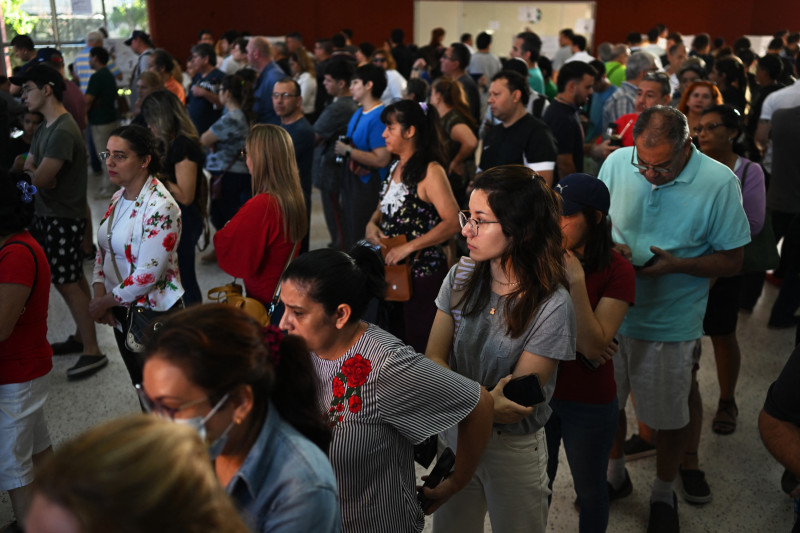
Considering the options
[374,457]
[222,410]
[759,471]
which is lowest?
[759,471]

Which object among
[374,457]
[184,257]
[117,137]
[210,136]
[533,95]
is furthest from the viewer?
[533,95]

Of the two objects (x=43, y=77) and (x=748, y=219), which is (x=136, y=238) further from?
(x=748, y=219)

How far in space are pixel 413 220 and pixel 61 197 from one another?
2270mm

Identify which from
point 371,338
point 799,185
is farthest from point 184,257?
point 799,185

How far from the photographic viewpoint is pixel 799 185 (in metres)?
4.66

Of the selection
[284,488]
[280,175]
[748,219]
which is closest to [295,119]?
[280,175]

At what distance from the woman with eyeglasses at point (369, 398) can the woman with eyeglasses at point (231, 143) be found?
3.65m

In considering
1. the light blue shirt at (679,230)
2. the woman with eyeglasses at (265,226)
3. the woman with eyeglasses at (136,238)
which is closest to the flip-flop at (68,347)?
the woman with eyeglasses at (136,238)

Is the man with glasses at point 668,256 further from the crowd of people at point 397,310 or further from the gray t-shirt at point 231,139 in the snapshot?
the gray t-shirt at point 231,139

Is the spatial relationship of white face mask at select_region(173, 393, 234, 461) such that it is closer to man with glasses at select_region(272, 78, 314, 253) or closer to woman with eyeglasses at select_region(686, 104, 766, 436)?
woman with eyeglasses at select_region(686, 104, 766, 436)

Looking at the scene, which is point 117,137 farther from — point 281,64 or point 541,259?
point 281,64

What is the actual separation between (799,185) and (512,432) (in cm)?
372

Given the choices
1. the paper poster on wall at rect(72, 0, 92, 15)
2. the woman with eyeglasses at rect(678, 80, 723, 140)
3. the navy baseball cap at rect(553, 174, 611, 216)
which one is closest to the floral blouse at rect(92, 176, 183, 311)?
the navy baseball cap at rect(553, 174, 611, 216)

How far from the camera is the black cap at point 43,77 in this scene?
4137 millimetres
